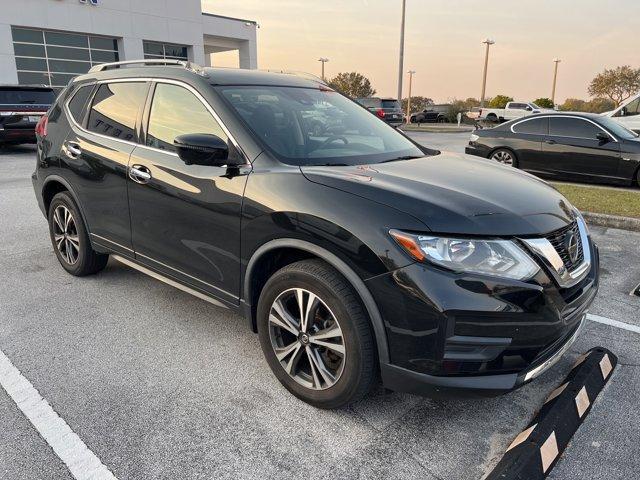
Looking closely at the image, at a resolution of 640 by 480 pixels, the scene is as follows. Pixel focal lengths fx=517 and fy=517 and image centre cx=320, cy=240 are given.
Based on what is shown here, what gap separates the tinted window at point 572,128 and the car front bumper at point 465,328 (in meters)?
8.47

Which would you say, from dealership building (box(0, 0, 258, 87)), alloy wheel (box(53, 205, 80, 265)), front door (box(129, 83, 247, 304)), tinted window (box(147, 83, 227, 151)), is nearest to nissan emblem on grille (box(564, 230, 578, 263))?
front door (box(129, 83, 247, 304))

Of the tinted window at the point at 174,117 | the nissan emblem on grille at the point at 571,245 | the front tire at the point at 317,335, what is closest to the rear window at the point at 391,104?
the tinted window at the point at 174,117

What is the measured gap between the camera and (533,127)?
33.8ft

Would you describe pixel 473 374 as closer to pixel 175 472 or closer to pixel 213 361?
pixel 175 472

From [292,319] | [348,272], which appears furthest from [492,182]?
[292,319]

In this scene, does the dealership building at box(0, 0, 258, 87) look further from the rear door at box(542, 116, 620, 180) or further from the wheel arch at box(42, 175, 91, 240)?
the rear door at box(542, 116, 620, 180)

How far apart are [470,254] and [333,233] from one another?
64 cm

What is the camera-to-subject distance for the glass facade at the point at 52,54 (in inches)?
1019

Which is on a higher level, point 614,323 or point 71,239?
point 71,239

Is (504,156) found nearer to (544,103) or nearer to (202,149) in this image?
(202,149)

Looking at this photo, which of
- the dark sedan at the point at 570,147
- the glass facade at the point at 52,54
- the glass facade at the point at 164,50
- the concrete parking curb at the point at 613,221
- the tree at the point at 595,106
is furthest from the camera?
the tree at the point at 595,106

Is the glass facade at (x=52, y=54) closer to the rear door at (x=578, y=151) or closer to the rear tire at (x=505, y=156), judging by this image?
the rear tire at (x=505, y=156)

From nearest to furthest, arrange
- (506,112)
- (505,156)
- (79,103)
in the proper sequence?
(79,103)
(505,156)
(506,112)

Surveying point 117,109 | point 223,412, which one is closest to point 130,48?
point 117,109
